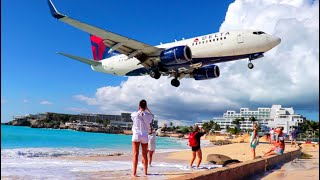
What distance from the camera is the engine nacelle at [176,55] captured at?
2398cm

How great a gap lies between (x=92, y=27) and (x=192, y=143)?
14.0 m

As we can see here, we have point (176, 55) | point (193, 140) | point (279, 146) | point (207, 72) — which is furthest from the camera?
point (207, 72)

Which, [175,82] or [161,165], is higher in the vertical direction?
[175,82]

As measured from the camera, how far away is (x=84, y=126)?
178500 mm

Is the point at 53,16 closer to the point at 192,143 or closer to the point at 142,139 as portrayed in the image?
the point at 192,143

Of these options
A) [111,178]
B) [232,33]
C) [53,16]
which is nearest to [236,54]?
[232,33]

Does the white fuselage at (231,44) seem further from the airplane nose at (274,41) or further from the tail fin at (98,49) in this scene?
the tail fin at (98,49)

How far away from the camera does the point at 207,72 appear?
2831 centimetres

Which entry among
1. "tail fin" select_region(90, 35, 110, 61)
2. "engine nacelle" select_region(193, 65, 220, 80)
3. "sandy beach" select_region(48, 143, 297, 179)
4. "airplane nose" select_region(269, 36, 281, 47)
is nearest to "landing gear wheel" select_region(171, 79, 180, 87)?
"engine nacelle" select_region(193, 65, 220, 80)

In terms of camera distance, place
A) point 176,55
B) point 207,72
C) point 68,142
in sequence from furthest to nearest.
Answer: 1. point 68,142
2. point 207,72
3. point 176,55

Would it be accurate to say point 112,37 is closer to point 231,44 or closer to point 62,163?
point 231,44

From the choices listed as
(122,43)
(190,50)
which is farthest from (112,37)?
(190,50)

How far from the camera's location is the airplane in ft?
79.5

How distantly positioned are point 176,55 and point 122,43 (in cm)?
406
